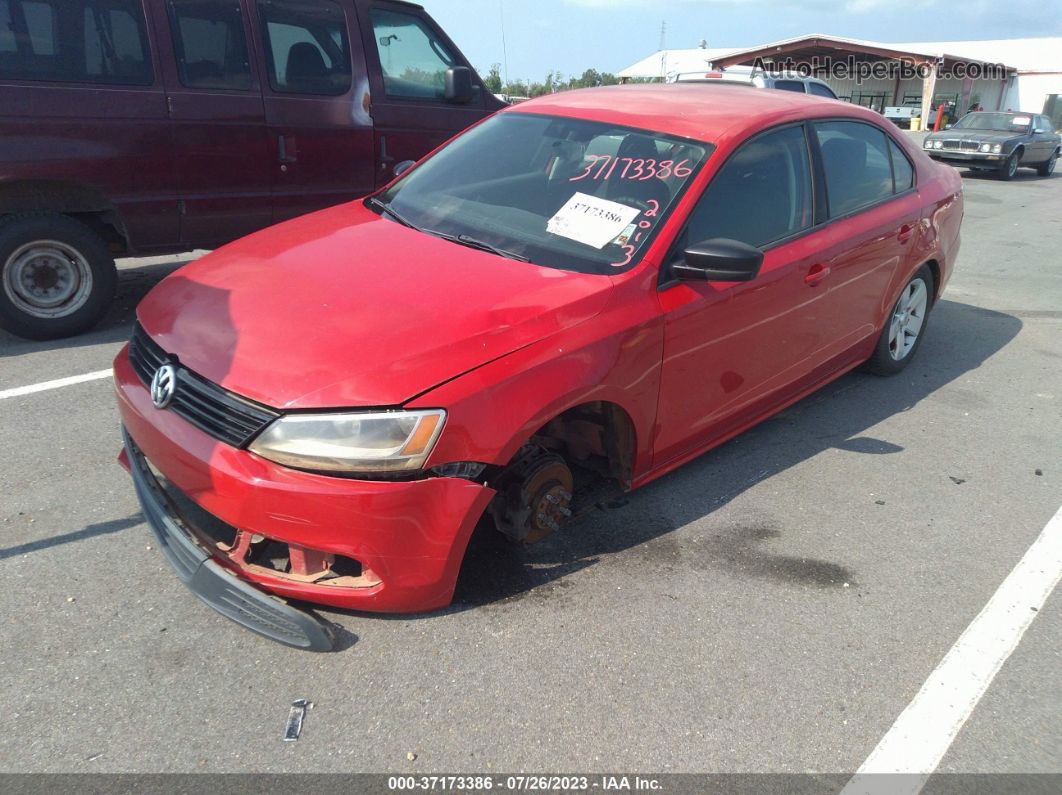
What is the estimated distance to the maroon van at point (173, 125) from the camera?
4.66 m

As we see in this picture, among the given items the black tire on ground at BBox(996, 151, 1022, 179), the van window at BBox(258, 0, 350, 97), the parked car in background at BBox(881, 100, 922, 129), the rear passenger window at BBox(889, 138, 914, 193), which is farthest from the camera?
the parked car in background at BBox(881, 100, 922, 129)

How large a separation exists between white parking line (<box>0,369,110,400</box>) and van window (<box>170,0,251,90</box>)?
1907mm

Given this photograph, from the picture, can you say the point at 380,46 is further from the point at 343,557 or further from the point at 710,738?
the point at 710,738

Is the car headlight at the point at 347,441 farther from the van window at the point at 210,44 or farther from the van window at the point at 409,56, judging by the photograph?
the van window at the point at 409,56

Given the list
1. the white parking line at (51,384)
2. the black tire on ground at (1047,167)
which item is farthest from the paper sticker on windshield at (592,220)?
the black tire on ground at (1047,167)

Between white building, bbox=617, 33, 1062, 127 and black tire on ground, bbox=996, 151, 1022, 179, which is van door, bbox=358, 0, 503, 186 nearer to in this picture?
black tire on ground, bbox=996, 151, 1022, 179

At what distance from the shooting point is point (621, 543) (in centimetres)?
322

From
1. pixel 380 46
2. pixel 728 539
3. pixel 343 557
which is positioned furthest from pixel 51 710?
pixel 380 46

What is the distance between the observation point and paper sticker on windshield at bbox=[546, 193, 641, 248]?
10.4 ft

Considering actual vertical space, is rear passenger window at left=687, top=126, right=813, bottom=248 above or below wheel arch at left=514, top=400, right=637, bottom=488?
above

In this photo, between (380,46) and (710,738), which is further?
(380,46)

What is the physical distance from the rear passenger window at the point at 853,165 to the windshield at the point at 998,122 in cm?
1722

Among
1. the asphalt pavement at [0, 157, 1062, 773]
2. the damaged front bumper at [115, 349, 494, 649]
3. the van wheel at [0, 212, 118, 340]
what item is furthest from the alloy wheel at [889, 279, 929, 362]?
the van wheel at [0, 212, 118, 340]

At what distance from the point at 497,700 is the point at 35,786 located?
1.21m
